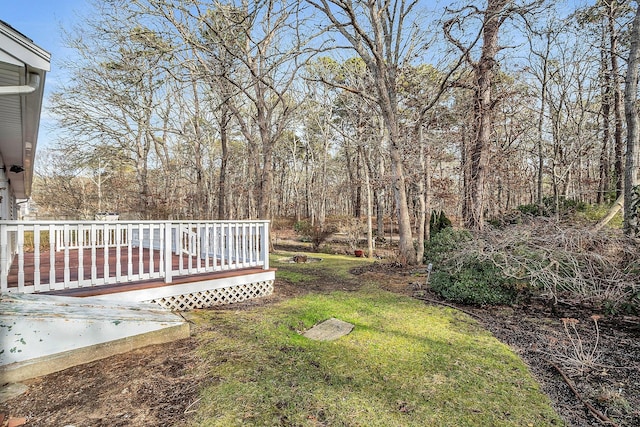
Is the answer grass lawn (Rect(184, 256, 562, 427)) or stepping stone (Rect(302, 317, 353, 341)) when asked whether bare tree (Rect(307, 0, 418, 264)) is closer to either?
grass lawn (Rect(184, 256, 562, 427))

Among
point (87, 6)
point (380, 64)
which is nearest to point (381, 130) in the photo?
point (380, 64)

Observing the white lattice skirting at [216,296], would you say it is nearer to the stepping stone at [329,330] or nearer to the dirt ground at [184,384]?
the dirt ground at [184,384]

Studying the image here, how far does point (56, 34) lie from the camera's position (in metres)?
12.4

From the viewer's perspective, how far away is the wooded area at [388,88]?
794 centimetres

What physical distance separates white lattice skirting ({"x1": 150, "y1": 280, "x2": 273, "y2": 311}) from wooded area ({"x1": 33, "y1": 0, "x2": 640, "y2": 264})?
4.85 metres

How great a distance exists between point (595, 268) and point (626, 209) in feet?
4.63

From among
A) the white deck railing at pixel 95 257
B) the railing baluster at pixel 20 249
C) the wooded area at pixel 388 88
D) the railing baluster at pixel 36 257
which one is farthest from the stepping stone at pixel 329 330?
the wooded area at pixel 388 88

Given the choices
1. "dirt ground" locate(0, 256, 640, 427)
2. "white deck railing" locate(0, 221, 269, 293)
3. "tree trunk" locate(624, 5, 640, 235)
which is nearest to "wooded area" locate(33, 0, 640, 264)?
"tree trunk" locate(624, 5, 640, 235)

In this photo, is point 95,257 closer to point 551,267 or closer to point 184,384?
point 184,384

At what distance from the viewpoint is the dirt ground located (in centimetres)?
230

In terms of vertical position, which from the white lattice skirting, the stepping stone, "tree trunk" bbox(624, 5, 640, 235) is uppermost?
"tree trunk" bbox(624, 5, 640, 235)

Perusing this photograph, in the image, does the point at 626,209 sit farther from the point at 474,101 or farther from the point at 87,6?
the point at 87,6

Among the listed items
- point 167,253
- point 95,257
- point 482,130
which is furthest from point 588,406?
point 482,130

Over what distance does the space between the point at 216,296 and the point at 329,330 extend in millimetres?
2302
